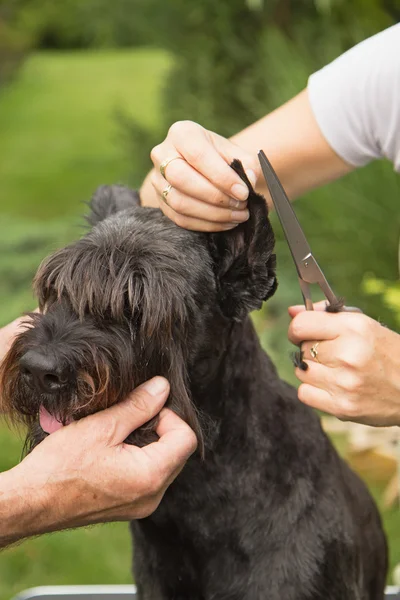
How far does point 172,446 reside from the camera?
1.86m

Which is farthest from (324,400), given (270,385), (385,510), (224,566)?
(385,510)

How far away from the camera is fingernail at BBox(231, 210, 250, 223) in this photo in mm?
1942

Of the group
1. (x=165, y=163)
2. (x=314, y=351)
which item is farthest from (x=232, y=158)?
(x=314, y=351)

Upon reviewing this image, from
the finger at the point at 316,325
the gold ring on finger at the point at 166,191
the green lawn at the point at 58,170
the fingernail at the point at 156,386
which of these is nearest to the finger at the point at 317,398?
the finger at the point at 316,325

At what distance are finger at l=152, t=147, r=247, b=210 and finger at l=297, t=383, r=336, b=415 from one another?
17.6 inches

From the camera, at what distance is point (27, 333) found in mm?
1847

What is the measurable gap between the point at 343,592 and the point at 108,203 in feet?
3.85

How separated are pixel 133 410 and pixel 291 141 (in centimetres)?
101

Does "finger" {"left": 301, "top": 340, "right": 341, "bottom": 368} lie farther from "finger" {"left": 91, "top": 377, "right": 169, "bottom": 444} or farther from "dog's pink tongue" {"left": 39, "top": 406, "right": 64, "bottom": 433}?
"dog's pink tongue" {"left": 39, "top": 406, "right": 64, "bottom": 433}

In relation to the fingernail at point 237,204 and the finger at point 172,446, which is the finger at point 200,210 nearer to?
the fingernail at point 237,204

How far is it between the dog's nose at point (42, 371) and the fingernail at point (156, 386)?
21cm

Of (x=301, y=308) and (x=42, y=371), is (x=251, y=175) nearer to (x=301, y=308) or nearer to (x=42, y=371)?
(x=301, y=308)

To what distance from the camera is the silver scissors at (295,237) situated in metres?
1.90

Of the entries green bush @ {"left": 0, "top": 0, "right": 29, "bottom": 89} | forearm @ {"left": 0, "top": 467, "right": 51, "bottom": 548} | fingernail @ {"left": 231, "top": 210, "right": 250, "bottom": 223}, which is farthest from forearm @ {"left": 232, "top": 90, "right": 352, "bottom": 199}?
green bush @ {"left": 0, "top": 0, "right": 29, "bottom": 89}
